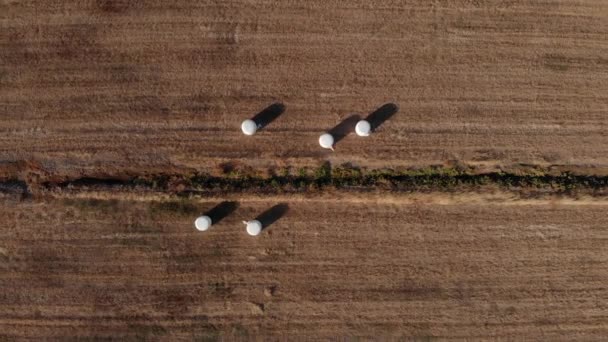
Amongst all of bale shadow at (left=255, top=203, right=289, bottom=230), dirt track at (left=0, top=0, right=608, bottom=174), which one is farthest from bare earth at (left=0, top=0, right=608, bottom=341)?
bale shadow at (left=255, top=203, right=289, bottom=230)

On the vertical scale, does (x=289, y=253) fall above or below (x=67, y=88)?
below

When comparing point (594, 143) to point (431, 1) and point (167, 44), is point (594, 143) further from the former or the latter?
point (167, 44)

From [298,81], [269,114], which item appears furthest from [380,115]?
[269,114]

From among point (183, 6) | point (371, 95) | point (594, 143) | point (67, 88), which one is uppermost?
point (183, 6)

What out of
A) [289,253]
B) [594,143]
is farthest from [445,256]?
[594,143]

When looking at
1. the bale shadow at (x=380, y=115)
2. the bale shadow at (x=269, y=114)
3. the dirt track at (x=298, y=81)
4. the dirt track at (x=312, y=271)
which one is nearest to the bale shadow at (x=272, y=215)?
the dirt track at (x=312, y=271)

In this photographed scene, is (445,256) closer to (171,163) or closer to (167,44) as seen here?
(171,163)

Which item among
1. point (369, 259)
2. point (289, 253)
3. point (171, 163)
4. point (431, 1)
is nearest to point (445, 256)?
point (369, 259)
